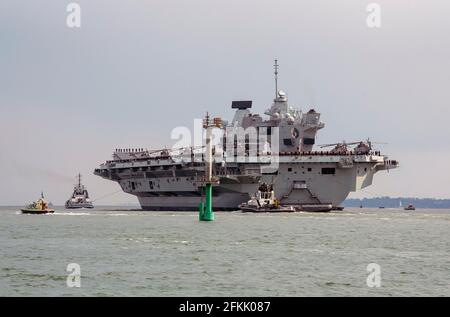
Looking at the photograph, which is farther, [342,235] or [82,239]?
[342,235]

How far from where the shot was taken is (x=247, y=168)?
91.7 metres

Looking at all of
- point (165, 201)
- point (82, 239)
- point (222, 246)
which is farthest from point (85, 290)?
point (165, 201)

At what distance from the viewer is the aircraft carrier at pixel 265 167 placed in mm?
90250

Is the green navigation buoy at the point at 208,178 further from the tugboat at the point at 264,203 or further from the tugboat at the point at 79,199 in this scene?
the tugboat at the point at 79,199

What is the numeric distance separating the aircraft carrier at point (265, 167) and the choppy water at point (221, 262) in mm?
36791

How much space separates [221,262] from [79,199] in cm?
13038

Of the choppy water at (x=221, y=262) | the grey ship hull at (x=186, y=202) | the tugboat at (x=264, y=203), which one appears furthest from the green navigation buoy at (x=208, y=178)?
the grey ship hull at (x=186, y=202)

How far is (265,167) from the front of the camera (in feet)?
300

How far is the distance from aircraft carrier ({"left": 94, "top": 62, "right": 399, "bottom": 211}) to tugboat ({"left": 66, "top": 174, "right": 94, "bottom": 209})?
186 ft

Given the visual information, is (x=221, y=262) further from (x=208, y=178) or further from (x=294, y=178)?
(x=294, y=178)

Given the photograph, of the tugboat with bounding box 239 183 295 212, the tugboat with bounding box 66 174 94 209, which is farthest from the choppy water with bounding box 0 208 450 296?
the tugboat with bounding box 66 174 94 209

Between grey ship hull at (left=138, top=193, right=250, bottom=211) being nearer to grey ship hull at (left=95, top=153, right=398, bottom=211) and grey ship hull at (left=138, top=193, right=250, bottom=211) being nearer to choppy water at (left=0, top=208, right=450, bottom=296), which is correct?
grey ship hull at (left=95, top=153, right=398, bottom=211)
